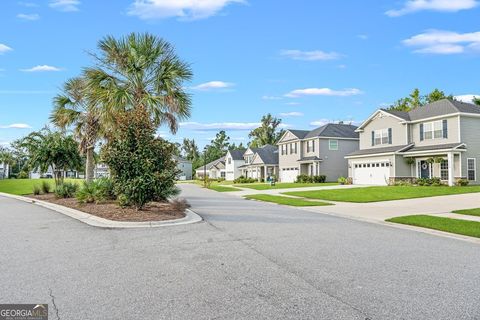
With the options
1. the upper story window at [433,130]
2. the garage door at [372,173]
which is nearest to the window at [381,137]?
the garage door at [372,173]

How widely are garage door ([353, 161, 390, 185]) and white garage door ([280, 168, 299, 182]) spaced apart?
11363 millimetres

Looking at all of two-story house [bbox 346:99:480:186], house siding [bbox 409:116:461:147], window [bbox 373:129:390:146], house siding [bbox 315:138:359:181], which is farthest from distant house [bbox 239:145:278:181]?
house siding [bbox 409:116:461:147]

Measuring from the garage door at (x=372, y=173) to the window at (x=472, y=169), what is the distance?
6.31m

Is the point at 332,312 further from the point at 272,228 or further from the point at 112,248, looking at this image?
the point at 272,228

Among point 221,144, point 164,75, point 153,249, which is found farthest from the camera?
point 221,144

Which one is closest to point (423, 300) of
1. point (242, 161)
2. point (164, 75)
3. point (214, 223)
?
point (214, 223)

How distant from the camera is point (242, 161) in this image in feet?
238

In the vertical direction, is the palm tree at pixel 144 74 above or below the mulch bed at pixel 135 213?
above

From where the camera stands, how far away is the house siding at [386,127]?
116ft

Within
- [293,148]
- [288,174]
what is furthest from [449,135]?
[288,174]

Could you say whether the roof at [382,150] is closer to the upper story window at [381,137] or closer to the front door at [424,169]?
the upper story window at [381,137]

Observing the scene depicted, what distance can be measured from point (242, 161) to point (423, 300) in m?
67.9
